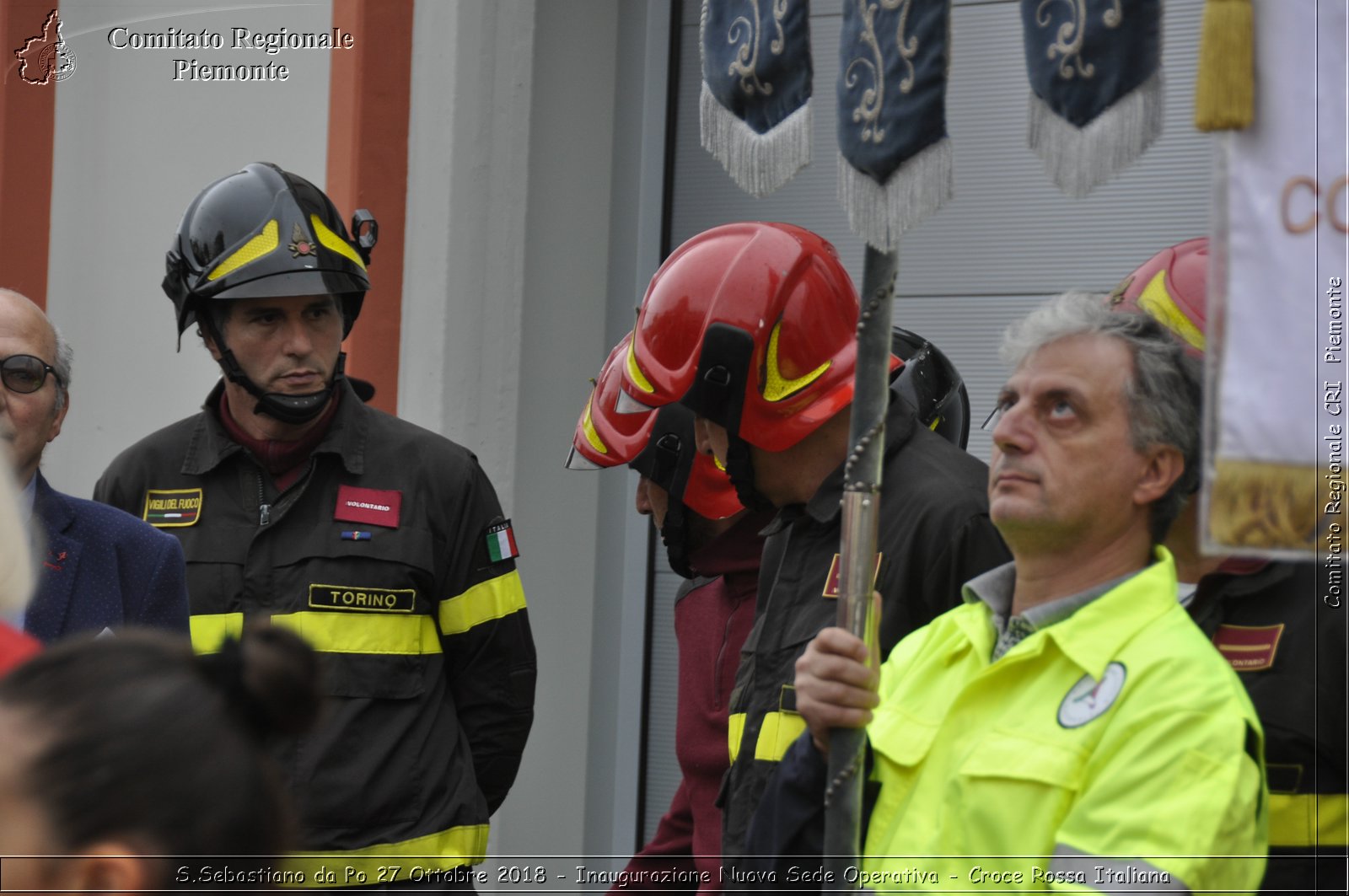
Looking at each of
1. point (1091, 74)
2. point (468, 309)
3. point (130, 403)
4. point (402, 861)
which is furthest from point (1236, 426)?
A: point (130, 403)

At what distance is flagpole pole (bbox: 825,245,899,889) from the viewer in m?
2.26

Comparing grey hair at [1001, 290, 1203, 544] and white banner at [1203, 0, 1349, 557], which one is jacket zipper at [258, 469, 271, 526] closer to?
grey hair at [1001, 290, 1203, 544]

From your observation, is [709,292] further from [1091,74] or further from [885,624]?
[1091,74]

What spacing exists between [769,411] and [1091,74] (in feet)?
3.60

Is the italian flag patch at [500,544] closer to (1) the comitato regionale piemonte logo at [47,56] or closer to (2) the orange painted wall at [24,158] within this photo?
(2) the orange painted wall at [24,158]

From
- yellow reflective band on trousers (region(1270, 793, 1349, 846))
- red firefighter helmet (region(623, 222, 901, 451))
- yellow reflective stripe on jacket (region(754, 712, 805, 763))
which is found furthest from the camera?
red firefighter helmet (region(623, 222, 901, 451))

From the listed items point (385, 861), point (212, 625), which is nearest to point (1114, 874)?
point (385, 861)

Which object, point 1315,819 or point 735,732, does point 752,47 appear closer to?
point 735,732

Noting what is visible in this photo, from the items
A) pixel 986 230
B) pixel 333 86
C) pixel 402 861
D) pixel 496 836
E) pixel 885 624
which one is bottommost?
pixel 496 836

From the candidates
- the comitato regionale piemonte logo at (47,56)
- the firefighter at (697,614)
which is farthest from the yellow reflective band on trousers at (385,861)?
the comitato regionale piemonte logo at (47,56)

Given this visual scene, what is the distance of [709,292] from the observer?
313cm

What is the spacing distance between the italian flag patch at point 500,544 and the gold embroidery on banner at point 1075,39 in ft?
6.55

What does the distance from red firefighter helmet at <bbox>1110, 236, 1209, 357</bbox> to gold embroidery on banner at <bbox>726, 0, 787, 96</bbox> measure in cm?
77

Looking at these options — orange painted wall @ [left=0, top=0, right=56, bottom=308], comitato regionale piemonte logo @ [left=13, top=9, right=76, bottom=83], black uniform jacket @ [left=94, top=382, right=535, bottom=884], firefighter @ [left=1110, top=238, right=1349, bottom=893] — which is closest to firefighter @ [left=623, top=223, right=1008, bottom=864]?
firefighter @ [left=1110, top=238, right=1349, bottom=893]
